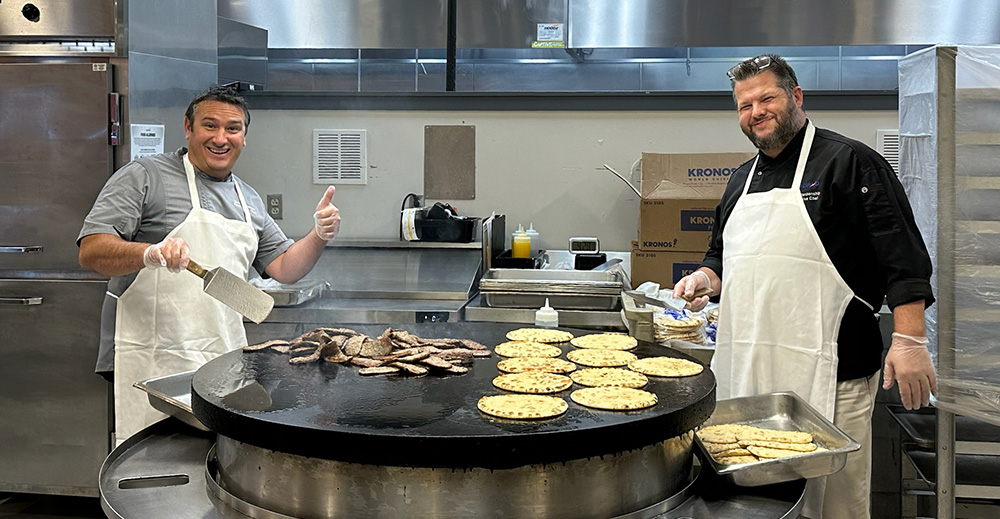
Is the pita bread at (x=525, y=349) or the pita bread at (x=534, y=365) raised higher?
the pita bread at (x=525, y=349)

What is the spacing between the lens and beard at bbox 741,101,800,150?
2582 millimetres

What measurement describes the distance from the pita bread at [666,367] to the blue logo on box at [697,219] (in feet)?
5.25

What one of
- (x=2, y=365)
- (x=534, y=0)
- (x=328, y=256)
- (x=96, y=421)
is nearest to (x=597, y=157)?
(x=534, y=0)

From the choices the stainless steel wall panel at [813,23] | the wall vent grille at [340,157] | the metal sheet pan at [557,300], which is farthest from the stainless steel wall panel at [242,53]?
the metal sheet pan at [557,300]

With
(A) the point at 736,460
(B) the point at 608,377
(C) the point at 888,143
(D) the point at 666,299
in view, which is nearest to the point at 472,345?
(B) the point at 608,377

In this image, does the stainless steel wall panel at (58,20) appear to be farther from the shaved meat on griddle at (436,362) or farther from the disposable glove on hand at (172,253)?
the shaved meat on griddle at (436,362)

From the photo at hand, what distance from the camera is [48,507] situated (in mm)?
3969

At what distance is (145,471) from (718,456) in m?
1.40

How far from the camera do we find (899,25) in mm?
4938

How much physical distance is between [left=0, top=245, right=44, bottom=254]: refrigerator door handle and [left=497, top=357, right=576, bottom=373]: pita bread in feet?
8.54

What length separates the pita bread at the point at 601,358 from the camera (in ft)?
7.23

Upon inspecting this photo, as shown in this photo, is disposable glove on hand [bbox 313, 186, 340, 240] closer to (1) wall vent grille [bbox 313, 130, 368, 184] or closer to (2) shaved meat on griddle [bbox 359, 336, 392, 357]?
(2) shaved meat on griddle [bbox 359, 336, 392, 357]

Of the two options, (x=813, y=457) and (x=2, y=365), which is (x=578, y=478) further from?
(x=2, y=365)

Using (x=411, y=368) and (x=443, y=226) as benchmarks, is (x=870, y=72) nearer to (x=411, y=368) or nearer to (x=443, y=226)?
(x=443, y=226)
